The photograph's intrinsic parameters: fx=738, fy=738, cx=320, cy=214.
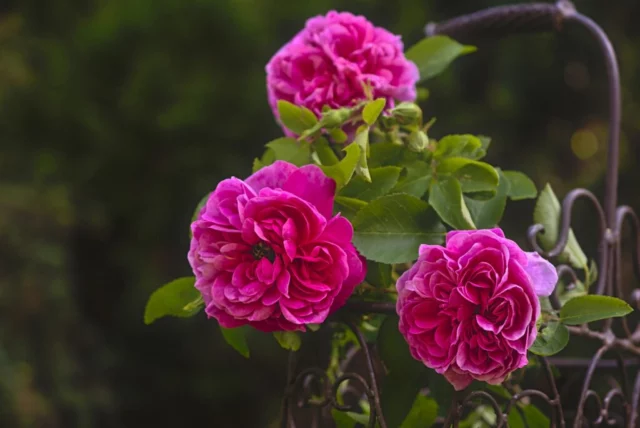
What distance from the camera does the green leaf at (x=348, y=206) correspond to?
44cm

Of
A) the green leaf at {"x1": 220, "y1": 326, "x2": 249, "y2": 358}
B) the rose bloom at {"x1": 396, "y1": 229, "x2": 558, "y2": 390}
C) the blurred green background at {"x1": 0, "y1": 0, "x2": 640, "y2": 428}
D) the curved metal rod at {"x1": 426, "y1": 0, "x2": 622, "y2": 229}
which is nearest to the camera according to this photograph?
the rose bloom at {"x1": 396, "y1": 229, "x2": 558, "y2": 390}

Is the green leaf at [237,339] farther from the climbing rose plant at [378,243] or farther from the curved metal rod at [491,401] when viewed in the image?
the curved metal rod at [491,401]

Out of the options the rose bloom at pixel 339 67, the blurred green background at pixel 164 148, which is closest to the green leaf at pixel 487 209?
the rose bloom at pixel 339 67

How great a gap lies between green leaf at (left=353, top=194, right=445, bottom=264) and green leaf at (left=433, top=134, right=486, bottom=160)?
0.18ft

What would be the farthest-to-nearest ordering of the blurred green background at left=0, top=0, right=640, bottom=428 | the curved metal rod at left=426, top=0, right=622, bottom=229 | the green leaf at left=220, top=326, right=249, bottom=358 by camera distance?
the blurred green background at left=0, top=0, right=640, bottom=428 < the curved metal rod at left=426, top=0, right=622, bottom=229 < the green leaf at left=220, top=326, right=249, bottom=358

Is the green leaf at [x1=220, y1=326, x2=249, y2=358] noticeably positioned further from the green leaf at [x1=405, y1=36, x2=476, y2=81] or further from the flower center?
the green leaf at [x1=405, y1=36, x2=476, y2=81]

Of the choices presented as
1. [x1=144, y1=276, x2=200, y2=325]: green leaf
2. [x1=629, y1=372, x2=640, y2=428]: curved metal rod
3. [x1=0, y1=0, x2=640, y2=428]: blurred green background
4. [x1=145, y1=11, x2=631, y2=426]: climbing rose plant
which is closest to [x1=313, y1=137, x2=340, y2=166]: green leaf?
[x1=145, y1=11, x2=631, y2=426]: climbing rose plant

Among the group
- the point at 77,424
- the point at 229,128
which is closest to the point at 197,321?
the point at 77,424

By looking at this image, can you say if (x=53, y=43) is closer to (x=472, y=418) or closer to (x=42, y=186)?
(x=42, y=186)

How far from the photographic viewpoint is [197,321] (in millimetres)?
1901

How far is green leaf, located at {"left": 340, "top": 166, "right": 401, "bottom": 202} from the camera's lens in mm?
455

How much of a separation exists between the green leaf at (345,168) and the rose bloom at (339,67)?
8 centimetres

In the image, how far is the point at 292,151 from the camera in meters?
0.49

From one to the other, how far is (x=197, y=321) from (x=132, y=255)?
261mm
